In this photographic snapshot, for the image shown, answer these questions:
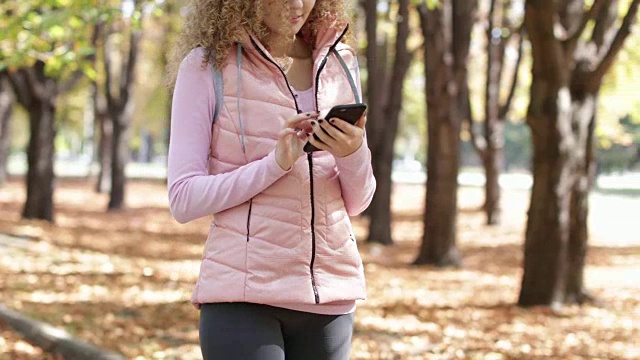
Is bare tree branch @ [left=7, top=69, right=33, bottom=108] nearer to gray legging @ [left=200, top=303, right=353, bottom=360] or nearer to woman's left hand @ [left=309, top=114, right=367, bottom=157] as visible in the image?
gray legging @ [left=200, top=303, right=353, bottom=360]

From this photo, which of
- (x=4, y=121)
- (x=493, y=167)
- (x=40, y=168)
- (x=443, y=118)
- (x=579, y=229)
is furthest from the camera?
(x=4, y=121)

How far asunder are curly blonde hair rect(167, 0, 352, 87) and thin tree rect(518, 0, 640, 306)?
7.81 meters

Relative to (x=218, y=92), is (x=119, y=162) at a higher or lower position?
lower

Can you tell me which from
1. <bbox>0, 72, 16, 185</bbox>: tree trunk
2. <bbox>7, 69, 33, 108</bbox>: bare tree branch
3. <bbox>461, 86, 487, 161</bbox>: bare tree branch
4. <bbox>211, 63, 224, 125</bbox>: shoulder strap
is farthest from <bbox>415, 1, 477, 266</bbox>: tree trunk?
<bbox>0, 72, 16, 185</bbox>: tree trunk

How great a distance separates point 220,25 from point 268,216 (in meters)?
0.52

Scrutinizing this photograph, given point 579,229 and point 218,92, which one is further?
point 579,229

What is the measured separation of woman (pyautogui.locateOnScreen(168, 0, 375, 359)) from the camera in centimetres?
243

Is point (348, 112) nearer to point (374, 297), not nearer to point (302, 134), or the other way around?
point (302, 134)

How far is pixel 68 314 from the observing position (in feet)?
30.0

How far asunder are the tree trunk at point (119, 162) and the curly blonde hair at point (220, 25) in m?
24.3

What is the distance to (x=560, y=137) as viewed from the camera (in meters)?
10.1

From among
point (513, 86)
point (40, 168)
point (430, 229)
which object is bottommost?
point (430, 229)

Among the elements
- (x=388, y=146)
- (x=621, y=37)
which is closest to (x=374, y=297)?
(x=621, y=37)

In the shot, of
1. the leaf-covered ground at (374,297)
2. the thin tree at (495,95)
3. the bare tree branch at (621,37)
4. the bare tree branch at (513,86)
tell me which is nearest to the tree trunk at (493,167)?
the thin tree at (495,95)
